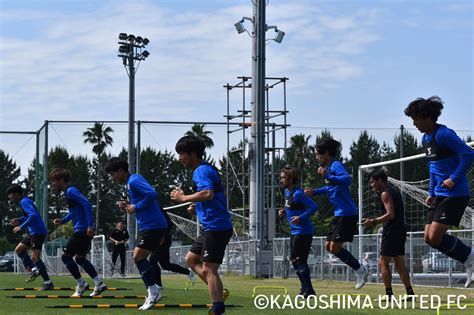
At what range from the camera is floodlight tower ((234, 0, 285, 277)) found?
Answer: 29797 millimetres

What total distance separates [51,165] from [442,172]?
88258 millimetres

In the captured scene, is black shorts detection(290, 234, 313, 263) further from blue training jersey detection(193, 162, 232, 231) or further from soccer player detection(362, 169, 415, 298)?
blue training jersey detection(193, 162, 232, 231)

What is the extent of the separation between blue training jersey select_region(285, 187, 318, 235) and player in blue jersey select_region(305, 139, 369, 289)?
0.66m

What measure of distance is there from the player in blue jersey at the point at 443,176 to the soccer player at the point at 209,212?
221 centimetres

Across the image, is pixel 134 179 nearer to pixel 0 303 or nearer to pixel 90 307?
pixel 90 307

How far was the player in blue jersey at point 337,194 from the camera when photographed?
13250 mm

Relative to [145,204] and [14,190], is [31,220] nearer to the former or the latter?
[14,190]

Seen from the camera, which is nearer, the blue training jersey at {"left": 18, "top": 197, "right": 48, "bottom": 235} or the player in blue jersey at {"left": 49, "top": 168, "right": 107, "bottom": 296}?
the player in blue jersey at {"left": 49, "top": 168, "right": 107, "bottom": 296}

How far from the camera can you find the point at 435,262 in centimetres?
2073

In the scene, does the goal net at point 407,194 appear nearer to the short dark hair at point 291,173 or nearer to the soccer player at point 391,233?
the soccer player at point 391,233

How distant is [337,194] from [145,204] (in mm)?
2838

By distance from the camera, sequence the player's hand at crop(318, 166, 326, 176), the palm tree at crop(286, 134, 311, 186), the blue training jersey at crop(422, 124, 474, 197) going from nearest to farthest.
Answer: the blue training jersey at crop(422, 124, 474, 197) → the player's hand at crop(318, 166, 326, 176) → the palm tree at crop(286, 134, 311, 186)

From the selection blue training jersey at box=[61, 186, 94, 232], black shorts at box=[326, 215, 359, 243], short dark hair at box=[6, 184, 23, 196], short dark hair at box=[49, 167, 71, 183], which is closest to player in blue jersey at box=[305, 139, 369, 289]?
black shorts at box=[326, 215, 359, 243]

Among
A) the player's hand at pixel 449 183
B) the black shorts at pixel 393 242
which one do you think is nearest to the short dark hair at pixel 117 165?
the black shorts at pixel 393 242
